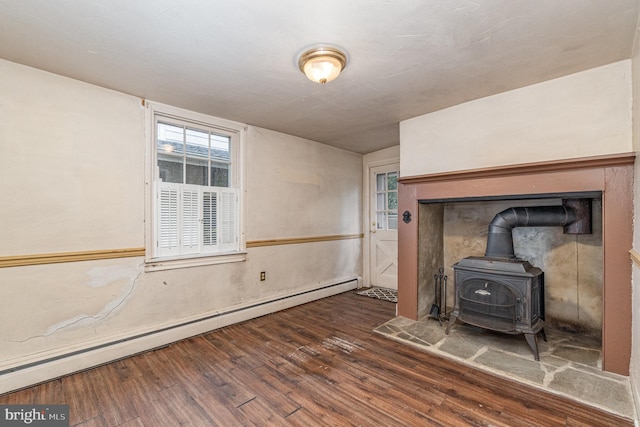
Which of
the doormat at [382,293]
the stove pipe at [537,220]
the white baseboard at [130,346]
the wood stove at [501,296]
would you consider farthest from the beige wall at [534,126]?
the white baseboard at [130,346]

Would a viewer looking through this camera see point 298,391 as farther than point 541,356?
No

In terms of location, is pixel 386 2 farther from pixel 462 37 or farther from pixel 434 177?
pixel 434 177

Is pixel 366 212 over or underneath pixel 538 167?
underneath

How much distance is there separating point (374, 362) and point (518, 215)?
1.90 metres

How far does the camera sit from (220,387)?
206 centimetres

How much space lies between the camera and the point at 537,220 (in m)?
2.59

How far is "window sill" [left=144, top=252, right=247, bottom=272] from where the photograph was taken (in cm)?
272

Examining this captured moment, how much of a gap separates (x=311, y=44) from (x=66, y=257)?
2513 millimetres

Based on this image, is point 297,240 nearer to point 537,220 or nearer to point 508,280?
point 508,280

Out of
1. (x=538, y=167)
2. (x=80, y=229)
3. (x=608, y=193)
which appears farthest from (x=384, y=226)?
(x=80, y=229)

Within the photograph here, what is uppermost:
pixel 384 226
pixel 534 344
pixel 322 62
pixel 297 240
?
pixel 322 62

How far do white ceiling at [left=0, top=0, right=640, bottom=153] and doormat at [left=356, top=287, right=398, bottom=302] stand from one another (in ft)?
8.97

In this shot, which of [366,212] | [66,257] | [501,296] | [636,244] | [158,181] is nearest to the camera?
[636,244]

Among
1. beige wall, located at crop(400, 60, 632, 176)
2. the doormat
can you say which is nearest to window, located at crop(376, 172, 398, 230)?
the doormat
